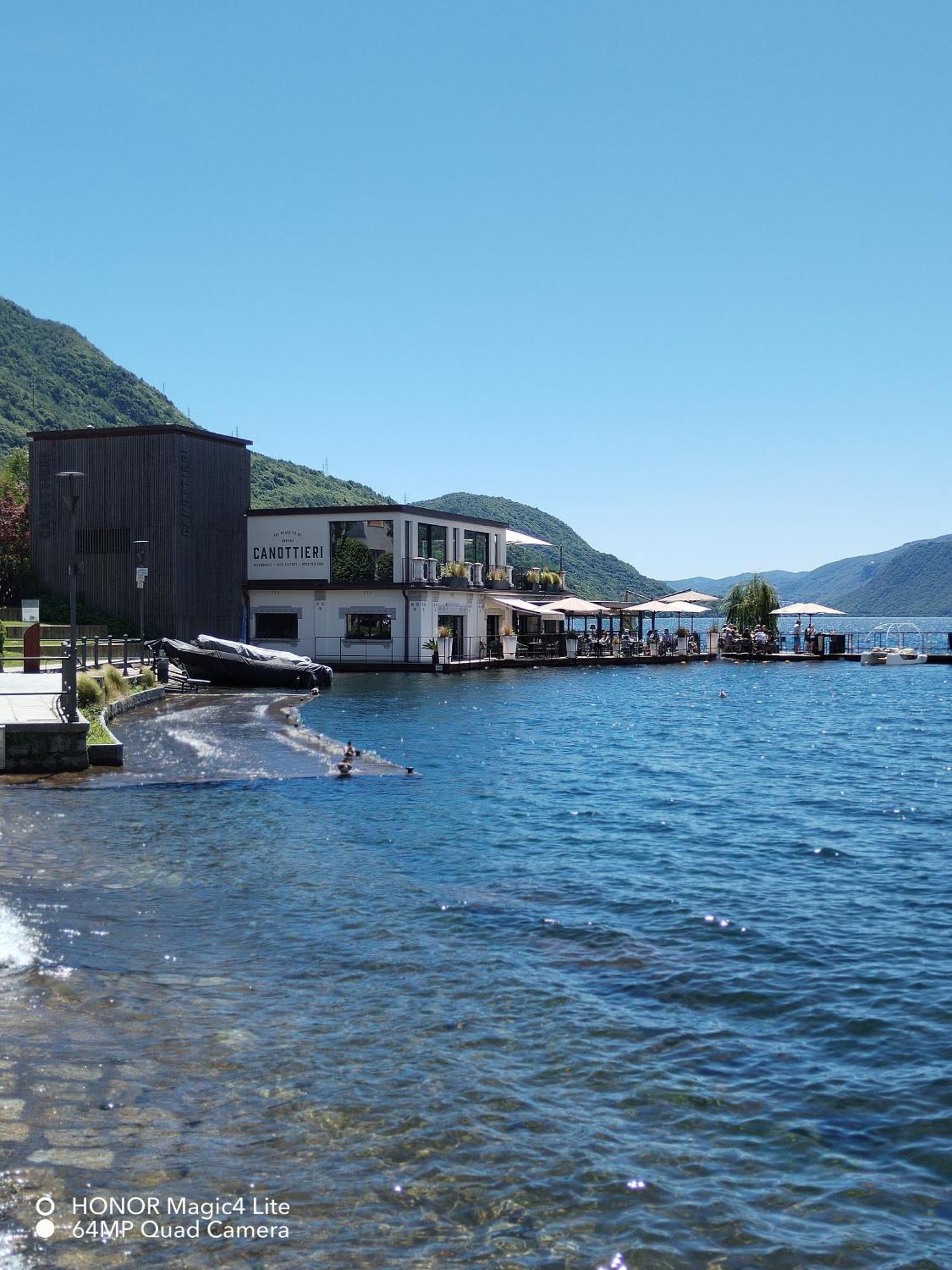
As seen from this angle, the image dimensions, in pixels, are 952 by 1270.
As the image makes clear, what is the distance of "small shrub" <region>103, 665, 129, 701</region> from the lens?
2822 centimetres

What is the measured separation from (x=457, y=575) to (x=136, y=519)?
14.9 meters

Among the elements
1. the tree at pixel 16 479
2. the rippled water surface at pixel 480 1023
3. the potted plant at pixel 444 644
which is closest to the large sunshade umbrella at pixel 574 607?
the potted plant at pixel 444 644

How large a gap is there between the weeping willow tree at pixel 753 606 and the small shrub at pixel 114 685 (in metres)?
47.4

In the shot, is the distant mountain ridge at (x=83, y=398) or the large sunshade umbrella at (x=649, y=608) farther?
the distant mountain ridge at (x=83, y=398)

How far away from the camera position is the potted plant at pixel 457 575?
50906mm

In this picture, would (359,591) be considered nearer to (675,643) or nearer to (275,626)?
(275,626)

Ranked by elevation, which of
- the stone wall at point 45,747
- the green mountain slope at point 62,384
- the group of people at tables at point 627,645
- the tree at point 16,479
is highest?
the green mountain slope at point 62,384

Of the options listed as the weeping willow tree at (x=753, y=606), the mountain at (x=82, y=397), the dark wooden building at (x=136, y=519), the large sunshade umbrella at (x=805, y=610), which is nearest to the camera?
the dark wooden building at (x=136, y=519)

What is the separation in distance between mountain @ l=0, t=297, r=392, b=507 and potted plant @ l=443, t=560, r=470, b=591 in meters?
77.7

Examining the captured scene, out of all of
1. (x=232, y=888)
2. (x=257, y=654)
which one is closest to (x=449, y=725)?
(x=257, y=654)

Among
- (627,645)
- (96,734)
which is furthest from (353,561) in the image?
(96,734)

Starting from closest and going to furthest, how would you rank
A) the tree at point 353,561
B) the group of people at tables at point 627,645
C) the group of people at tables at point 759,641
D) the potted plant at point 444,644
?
the potted plant at point 444,644
the tree at point 353,561
the group of people at tables at point 627,645
the group of people at tables at point 759,641

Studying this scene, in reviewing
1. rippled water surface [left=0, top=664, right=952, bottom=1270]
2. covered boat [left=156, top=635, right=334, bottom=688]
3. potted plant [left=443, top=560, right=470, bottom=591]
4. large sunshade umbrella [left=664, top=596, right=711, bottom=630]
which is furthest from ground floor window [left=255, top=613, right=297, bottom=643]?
rippled water surface [left=0, top=664, right=952, bottom=1270]

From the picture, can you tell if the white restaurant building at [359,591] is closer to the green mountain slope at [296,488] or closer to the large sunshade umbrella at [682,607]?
the large sunshade umbrella at [682,607]
